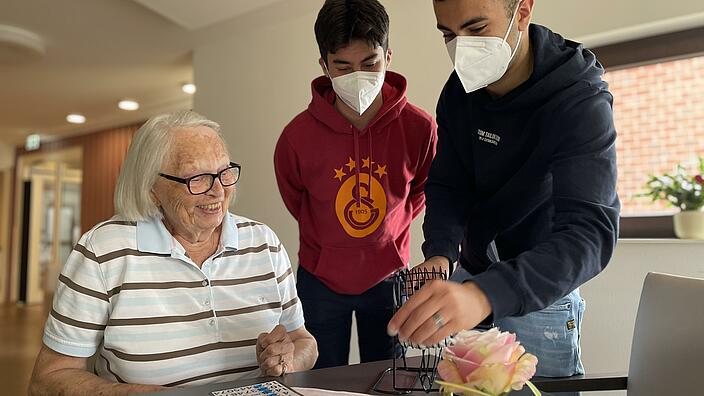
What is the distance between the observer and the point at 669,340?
1.10 meters

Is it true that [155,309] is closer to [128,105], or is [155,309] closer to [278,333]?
[278,333]

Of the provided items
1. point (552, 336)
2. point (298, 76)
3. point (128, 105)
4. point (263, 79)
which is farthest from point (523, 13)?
point (128, 105)

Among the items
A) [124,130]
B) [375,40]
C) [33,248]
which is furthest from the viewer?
[33,248]

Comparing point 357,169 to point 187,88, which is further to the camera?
point 187,88

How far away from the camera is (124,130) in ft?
20.9

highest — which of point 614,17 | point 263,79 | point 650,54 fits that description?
point 263,79

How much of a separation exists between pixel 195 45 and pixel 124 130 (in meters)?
2.86

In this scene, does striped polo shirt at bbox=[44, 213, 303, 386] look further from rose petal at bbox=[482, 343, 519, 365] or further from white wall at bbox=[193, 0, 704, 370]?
white wall at bbox=[193, 0, 704, 370]

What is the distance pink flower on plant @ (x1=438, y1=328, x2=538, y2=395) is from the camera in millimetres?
622

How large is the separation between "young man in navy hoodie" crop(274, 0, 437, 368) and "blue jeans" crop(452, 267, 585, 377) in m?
0.56

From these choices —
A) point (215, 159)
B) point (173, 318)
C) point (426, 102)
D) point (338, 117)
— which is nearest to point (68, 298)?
point (173, 318)

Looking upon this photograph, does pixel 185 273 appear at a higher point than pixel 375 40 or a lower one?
lower

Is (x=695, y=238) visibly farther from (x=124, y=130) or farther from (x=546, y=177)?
(x=124, y=130)

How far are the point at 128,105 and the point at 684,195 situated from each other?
4994 millimetres
